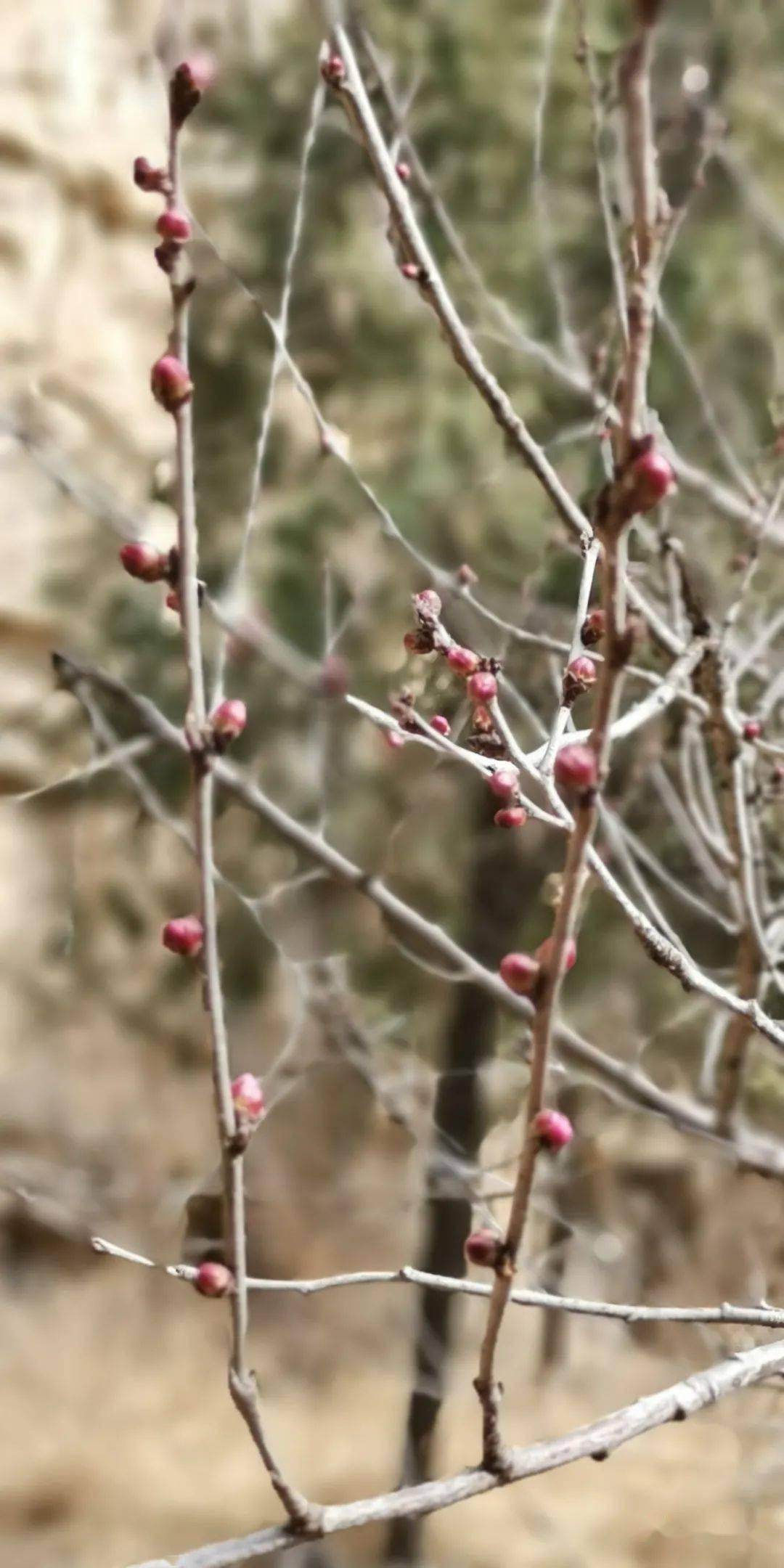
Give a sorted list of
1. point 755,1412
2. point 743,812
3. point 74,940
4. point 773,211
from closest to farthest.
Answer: point 743,812, point 755,1412, point 773,211, point 74,940

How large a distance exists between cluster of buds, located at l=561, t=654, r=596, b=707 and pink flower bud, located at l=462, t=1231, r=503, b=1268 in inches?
7.3

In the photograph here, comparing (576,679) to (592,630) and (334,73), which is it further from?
(334,73)

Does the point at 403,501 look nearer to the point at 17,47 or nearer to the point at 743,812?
Result: the point at 743,812

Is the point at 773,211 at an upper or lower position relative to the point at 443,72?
lower

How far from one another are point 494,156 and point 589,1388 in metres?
1.24

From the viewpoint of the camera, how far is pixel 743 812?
2.20 feet

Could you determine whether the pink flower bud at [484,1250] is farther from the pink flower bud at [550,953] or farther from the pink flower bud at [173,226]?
the pink flower bud at [173,226]

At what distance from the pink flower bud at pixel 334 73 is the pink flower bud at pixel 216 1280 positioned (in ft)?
1.57

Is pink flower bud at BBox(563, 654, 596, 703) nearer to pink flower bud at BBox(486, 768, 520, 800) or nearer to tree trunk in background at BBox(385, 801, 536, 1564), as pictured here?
pink flower bud at BBox(486, 768, 520, 800)

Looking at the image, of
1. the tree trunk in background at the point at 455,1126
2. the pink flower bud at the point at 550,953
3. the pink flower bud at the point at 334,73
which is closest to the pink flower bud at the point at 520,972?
the pink flower bud at the point at 550,953

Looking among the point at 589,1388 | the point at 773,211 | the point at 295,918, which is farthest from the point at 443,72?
the point at 589,1388

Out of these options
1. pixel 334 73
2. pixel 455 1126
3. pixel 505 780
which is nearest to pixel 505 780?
pixel 505 780

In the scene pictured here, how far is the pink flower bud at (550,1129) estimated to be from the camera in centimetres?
27

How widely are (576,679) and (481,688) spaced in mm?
41
